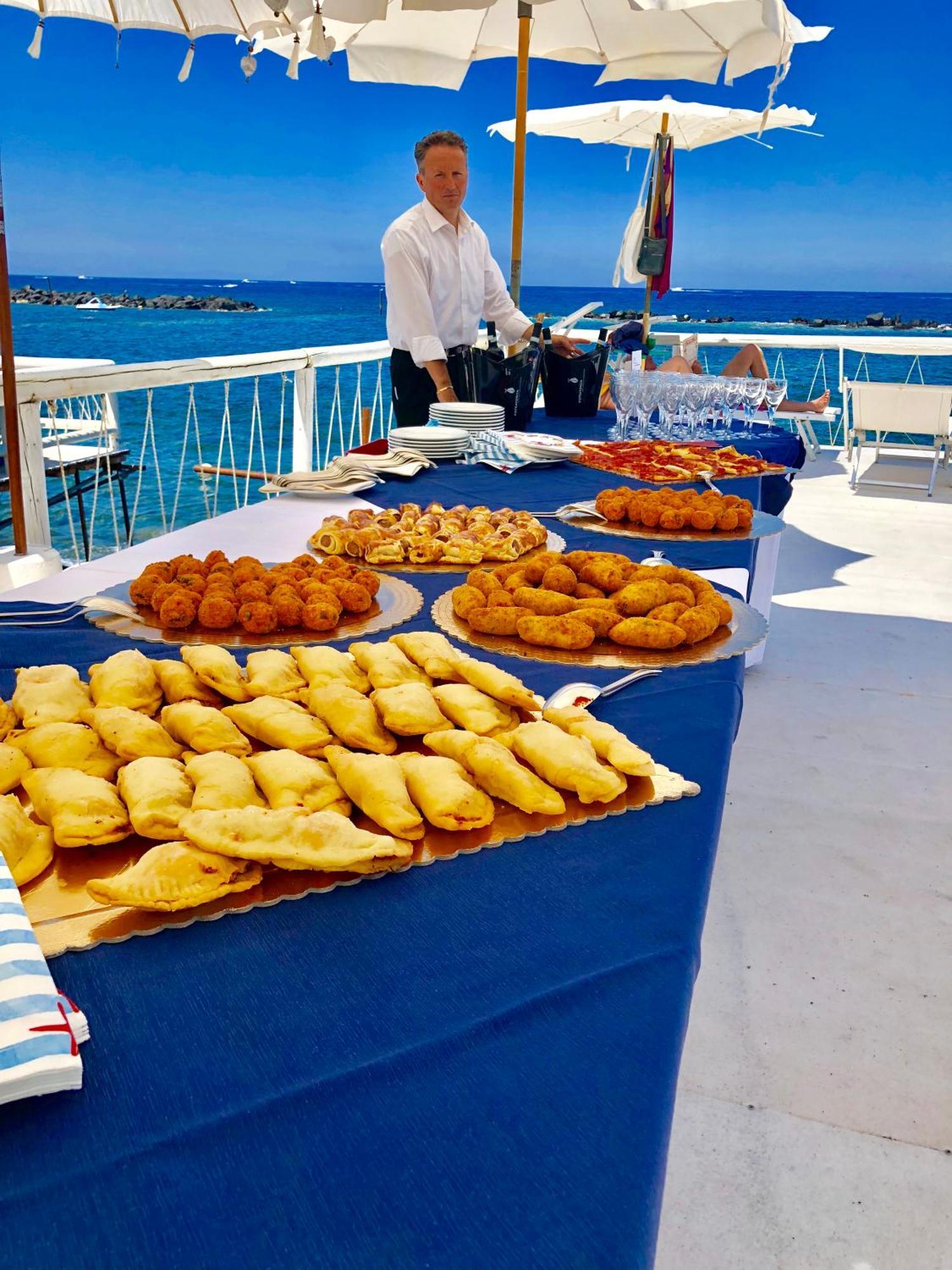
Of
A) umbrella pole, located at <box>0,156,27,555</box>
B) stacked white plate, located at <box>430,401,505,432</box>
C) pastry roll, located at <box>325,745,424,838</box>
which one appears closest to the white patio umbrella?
stacked white plate, located at <box>430,401,505,432</box>

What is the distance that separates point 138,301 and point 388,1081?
250 ft

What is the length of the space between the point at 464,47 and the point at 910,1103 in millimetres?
4717

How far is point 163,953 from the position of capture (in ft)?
2.01

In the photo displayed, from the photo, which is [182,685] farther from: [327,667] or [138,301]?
[138,301]

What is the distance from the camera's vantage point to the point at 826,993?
177cm

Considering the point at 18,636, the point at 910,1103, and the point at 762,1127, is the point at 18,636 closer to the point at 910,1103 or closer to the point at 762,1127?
the point at 762,1127

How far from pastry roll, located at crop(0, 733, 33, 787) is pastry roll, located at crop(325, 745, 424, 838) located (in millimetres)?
273

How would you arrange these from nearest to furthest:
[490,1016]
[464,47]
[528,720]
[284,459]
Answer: [490,1016] → [528,720] → [464,47] → [284,459]

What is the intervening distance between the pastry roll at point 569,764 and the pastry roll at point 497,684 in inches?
3.9

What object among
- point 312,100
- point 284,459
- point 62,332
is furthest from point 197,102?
point 284,459

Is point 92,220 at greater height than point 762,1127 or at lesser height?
greater

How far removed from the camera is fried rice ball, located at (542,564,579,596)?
1.36 m

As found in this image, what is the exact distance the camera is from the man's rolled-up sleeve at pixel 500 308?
11.8ft

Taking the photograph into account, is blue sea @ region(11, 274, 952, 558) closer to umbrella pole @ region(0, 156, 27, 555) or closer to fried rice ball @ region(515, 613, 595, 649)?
umbrella pole @ region(0, 156, 27, 555)
